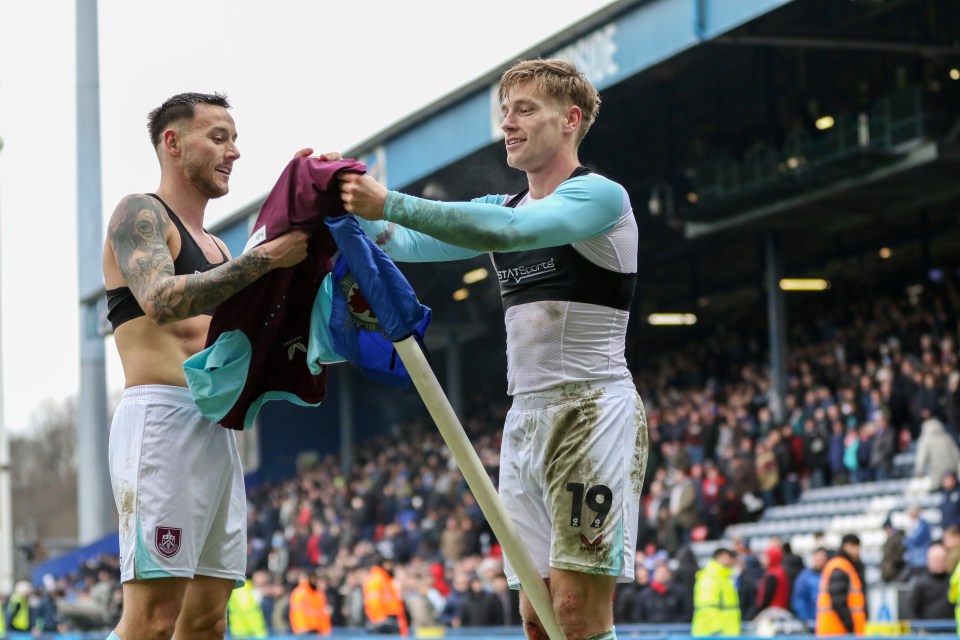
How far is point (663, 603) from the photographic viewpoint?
1848 cm

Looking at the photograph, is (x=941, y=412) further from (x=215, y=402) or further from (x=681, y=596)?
(x=215, y=402)

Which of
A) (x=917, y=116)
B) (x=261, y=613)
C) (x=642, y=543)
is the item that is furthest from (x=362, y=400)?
(x=917, y=116)

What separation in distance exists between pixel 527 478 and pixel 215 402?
1.17 m

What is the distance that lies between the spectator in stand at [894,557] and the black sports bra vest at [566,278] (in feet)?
41.4

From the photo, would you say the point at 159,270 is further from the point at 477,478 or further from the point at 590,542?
the point at 590,542

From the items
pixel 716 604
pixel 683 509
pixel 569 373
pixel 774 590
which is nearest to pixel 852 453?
pixel 683 509

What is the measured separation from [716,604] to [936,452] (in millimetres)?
4452

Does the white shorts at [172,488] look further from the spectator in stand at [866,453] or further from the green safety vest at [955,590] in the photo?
the spectator in stand at [866,453]

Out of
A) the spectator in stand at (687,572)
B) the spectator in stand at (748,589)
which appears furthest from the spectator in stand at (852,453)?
the spectator in stand at (748,589)

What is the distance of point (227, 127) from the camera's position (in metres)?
5.80

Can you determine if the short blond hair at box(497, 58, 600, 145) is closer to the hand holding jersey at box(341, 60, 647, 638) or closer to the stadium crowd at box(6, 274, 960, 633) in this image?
the hand holding jersey at box(341, 60, 647, 638)

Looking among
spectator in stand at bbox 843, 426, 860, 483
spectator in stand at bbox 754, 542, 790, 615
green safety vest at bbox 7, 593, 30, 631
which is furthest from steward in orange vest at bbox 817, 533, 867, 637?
green safety vest at bbox 7, 593, 30, 631

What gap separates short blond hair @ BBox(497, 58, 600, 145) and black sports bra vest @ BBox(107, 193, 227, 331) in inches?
50.9

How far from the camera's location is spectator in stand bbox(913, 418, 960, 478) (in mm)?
19398
